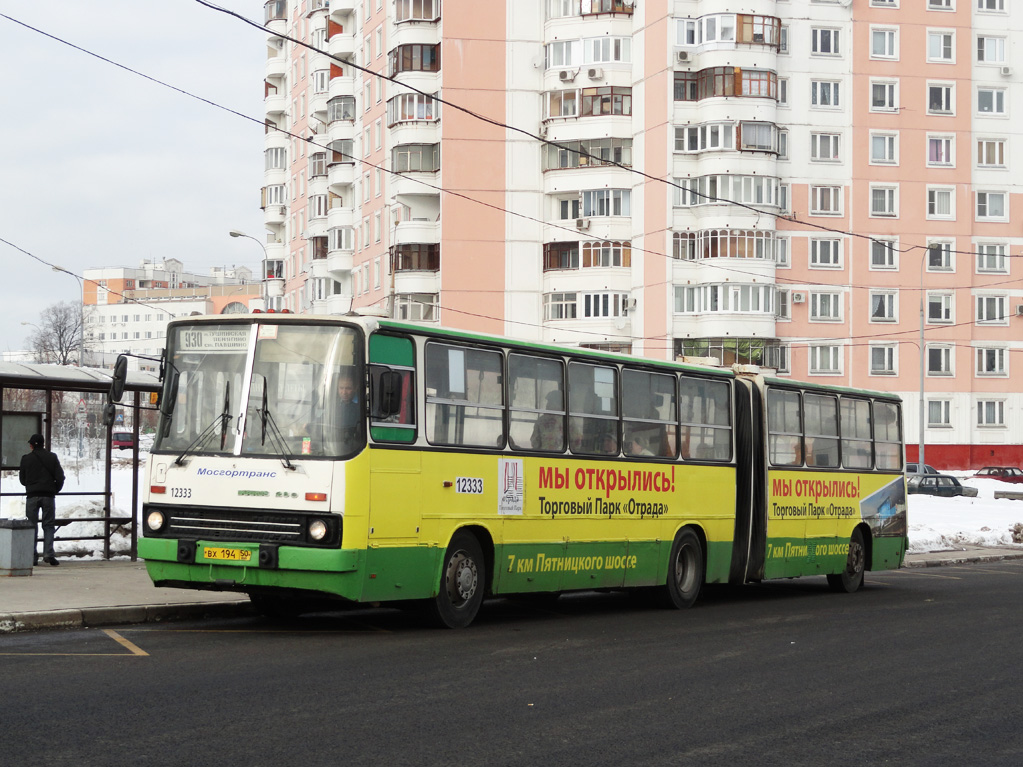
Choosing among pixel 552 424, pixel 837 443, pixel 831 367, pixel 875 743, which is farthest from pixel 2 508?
pixel 831 367

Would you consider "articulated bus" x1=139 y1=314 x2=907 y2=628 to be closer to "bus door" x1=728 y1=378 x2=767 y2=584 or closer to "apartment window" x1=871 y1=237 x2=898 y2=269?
"bus door" x1=728 y1=378 x2=767 y2=584

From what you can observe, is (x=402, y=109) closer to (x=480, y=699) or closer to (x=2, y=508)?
(x=2, y=508)

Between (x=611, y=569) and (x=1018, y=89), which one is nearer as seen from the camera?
(x=611, y=569)

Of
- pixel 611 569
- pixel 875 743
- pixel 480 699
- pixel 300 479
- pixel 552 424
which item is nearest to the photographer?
pixel 875 743

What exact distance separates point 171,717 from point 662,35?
204ft

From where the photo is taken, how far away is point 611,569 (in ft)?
54.3

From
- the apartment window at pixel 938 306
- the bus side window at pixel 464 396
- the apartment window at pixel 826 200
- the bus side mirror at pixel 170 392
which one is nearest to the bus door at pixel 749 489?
the bus side window at pixel 464 396

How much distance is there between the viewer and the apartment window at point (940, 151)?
71.4 meters

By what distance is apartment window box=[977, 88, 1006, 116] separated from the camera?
7225cm

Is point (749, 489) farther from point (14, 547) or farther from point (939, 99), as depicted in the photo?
point (939, 99)

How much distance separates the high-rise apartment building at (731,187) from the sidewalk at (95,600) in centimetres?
5057

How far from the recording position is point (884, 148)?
233 feet

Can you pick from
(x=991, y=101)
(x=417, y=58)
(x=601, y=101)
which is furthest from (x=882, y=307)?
(x=417, y=58)

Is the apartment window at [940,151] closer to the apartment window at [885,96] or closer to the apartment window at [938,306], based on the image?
the apartment window at [885,96]
